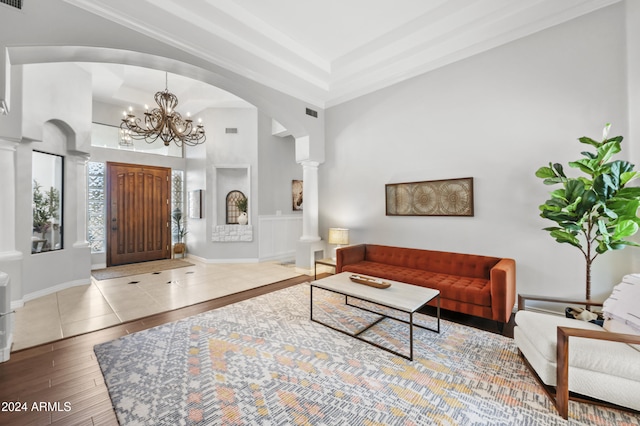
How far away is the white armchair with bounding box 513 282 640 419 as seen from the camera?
1.59 meters

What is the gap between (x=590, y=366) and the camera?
167 centimetres

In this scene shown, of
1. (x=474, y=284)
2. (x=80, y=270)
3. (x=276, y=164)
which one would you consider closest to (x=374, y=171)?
(x=474, y=284)

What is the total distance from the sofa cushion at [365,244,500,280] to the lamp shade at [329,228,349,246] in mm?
420

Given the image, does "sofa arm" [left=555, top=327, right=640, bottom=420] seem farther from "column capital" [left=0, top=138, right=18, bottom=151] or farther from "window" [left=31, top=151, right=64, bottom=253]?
"window" [left=31, top=151, right=64, bottom=253]

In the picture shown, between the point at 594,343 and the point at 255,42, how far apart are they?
184 inches

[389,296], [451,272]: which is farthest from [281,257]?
[389,296]

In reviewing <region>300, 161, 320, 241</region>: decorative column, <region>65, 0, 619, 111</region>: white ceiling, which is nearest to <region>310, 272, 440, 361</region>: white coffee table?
<region>300, 161, 320, 241</region>: decorative column

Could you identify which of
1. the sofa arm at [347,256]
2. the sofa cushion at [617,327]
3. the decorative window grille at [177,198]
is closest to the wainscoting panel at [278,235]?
the decorative window grille at [177,198]

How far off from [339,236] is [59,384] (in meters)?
3.76

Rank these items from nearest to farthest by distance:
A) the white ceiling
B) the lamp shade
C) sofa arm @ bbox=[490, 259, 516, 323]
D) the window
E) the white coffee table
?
the white coffee table, sofa arm @ bbox=[490, 259, 516, 323], the white ceiling, the window, the lamp shade

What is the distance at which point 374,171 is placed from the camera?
4.65 m

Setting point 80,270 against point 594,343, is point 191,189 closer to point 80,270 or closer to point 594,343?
point 80,270

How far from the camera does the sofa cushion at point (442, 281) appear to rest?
2866 millimetres

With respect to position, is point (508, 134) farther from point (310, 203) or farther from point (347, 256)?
point (310, 203)
